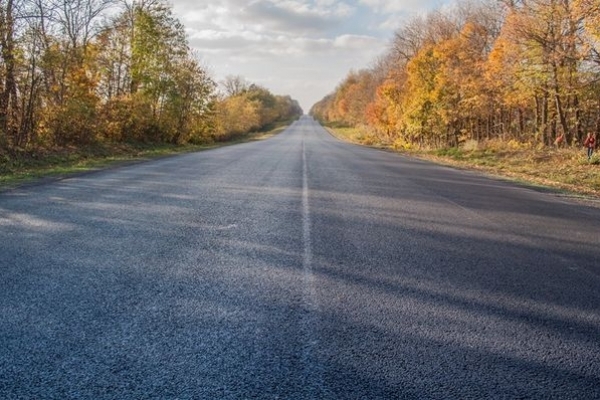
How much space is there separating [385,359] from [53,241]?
4.92 m

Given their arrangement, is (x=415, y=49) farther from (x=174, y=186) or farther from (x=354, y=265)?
(x=354, y=265)

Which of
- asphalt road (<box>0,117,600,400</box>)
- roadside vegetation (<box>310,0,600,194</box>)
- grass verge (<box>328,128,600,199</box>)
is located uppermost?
roadside vegetation (<box>310,0,600,194</box>)

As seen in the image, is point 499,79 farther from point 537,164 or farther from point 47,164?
point 47,164

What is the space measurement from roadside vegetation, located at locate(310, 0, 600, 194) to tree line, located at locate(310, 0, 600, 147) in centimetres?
6

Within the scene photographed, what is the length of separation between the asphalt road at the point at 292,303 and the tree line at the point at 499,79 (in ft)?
45.8

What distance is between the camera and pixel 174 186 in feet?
39.4

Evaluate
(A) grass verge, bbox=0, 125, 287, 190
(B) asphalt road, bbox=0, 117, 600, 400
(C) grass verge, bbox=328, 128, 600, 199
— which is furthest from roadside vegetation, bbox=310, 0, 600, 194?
(A) grass verge, bbox=0, 125, 287, 190

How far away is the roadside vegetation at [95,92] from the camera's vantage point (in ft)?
57.5

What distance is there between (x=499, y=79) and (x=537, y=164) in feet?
24.9

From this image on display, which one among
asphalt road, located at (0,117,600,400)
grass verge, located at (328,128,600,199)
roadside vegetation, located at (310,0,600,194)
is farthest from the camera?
roadside vegetation, located at (310,0,600,194)

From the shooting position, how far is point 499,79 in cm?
2588

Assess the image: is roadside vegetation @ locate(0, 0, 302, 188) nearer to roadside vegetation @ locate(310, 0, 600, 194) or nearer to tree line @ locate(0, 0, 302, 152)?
tree line @ locate(0, 0, 302, 152)

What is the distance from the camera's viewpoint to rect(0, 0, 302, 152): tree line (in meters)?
17.9

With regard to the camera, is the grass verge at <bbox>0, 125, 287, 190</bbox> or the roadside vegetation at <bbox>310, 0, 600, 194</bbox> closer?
the grass verge at <bbox>0, 125, 287, 190</bbox>
